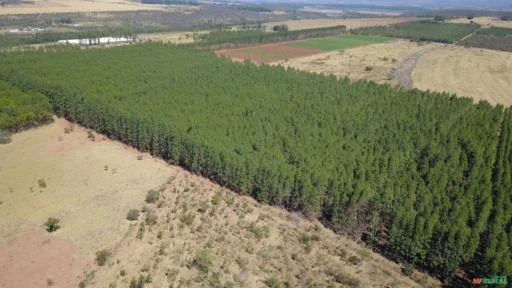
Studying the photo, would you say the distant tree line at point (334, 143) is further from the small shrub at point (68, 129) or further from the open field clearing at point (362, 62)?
the open field clearing at point (362, 62)

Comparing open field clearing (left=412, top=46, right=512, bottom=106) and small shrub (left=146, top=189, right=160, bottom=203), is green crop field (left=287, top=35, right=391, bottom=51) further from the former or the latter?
small shrub (left=146, top=189, right=160, bottom=203)

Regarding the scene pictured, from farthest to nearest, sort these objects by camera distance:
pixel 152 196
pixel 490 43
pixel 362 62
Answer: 1. pixel 490 43
2. pixel 362 62
3. pixel 152 196

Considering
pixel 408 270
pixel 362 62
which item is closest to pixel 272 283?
pixel 408 270

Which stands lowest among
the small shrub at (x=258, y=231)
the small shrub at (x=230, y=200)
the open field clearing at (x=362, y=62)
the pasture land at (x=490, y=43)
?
the small shrub at (x=258, y=231)

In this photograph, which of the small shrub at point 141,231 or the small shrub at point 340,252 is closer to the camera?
the small shrub at point 340,252

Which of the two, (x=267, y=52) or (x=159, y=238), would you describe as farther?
(x=267, y=52)

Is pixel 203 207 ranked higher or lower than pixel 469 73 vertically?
lower

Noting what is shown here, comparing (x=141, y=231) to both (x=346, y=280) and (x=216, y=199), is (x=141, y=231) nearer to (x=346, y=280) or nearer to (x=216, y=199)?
(x=216, y=199)

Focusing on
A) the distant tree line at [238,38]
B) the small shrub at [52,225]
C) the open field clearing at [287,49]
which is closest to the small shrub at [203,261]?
the small shrub at [52,225]
